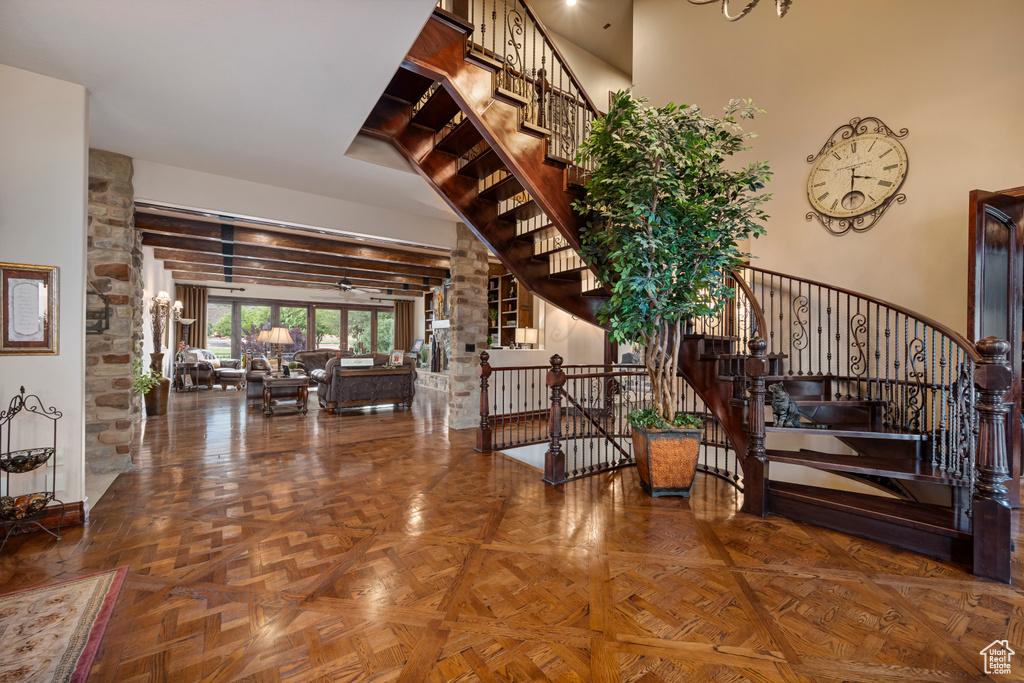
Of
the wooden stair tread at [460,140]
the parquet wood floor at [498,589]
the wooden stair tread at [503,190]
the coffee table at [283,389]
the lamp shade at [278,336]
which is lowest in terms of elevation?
the parquet wood floor at [498,589]

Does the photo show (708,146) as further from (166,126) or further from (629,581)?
(166,126)

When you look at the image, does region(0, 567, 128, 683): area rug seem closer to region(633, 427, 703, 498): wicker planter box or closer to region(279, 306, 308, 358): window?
region(633, 427, 703, 498): wicker planter box

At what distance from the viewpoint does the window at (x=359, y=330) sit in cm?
1362

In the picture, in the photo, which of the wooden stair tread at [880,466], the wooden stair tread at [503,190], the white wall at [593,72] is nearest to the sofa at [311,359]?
the wooden stair tread at [503,190]

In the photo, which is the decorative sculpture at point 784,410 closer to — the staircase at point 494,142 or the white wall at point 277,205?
the staircase at point 494,142

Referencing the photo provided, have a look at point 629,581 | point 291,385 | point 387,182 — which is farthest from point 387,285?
point 629,581

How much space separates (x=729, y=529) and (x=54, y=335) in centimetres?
432

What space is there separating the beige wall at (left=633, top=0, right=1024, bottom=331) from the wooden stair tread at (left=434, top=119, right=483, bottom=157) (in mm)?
3244

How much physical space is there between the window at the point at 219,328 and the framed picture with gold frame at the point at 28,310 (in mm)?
10695

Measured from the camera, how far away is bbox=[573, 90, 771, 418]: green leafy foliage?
277 cm

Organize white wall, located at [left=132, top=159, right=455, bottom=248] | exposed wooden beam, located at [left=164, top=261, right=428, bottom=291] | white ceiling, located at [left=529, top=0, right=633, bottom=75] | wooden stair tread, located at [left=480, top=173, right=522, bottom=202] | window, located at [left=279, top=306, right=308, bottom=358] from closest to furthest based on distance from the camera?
wooden stair tread, located at [left=480, top=173, right=522, bottom=202] < white wall, located at [left=132, top=159, right=455, bottom=248] < white ceiling, located at [left=529, top=0, right=633, bottom=75] < exposed wooden beam, located at [left=164, top=261, right=428, bottom=291] < window, located at [left=279, top=306, right=308, bottom=358]

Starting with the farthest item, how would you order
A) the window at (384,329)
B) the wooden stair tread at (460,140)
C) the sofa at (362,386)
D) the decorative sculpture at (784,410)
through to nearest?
the window at (384,329), the sofa at (362,386), the wooden stair tread at (460,140), the decorative sculpture at (784,410)

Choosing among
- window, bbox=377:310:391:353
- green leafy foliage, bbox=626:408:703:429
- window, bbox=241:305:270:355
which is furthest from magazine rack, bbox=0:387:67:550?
window, bbox=377:310:391:353

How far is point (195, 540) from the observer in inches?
90.7
